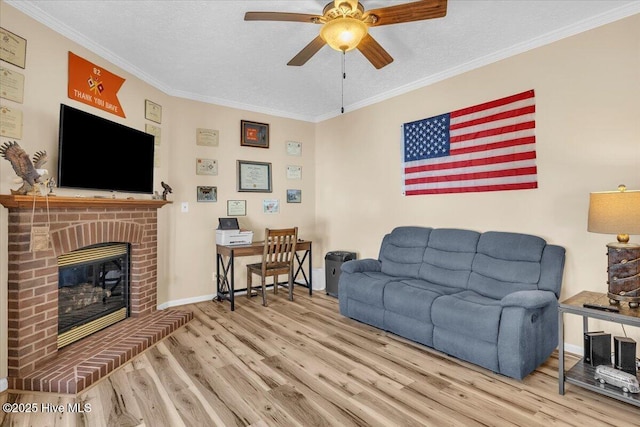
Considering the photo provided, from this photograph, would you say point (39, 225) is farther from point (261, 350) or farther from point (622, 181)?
point (622, 181)

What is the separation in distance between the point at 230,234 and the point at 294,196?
1.33 meters

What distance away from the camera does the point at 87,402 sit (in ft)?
6.75

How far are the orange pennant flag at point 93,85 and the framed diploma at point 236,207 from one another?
164 centimetres

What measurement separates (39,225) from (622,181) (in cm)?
418

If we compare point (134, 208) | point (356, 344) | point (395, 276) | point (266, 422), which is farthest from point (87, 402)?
point (395, 276)

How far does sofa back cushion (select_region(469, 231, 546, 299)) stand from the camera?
106 inches

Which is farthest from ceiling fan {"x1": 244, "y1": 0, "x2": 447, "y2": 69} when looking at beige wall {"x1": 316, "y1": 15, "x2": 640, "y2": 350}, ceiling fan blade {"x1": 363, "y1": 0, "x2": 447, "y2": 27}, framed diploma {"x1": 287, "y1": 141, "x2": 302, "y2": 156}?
framed diploma {"x1": 287, "y1": 141, "x2": 302, "y2": 156}

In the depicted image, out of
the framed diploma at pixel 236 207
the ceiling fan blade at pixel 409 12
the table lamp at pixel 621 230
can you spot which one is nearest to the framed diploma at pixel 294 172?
the framed diploma at pixel 236 207

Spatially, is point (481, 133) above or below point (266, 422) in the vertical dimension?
above

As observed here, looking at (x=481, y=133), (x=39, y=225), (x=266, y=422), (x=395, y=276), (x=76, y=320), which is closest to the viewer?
(x=266, y=422)

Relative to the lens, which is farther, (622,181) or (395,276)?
(395,276)

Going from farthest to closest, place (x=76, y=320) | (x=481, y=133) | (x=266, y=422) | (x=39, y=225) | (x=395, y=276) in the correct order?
(x=395, y=276), (x=481, y=133), (x=76, y=320), (x=39, y=225), (x=266, y=422)

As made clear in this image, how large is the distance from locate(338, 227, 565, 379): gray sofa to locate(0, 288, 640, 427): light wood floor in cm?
16

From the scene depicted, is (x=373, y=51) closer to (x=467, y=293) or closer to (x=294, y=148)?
(x=467, y=293)
